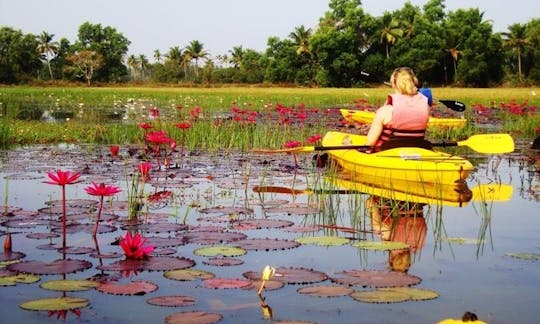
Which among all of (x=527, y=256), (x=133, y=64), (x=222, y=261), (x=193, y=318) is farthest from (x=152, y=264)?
(x=133, y=64)

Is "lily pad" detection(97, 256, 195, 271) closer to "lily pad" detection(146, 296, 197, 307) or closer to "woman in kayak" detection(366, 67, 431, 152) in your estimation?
"lily pad" detection(146, 296, 197, 307)

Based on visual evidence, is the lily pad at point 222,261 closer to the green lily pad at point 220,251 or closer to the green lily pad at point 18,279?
the green lily pad at point 220,251

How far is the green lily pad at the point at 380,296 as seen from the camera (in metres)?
3.49

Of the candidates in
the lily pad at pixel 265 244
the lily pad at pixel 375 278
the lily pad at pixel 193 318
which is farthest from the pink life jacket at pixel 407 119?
the lily pad at pixel 193 318

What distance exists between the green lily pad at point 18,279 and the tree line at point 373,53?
2058 inches

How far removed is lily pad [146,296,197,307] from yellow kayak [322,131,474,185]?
13.7 feet

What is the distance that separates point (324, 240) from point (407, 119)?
341 cm

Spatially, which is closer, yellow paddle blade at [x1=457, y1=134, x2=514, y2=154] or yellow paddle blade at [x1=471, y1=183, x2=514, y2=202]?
yellow paddle blade at [x1=471, y1=183, x2=514, y2=202]

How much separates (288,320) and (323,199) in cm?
345

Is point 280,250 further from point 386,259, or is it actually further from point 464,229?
point 464,229

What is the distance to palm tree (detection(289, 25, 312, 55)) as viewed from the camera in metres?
64.4

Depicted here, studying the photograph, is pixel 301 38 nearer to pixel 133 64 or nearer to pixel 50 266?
pixel 133 64

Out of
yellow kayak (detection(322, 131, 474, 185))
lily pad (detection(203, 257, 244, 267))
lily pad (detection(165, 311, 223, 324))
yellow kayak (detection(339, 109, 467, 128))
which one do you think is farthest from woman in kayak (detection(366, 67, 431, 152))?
yellow kayak (detection(339, 109, 467, 128))

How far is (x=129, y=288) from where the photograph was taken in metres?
3.66
